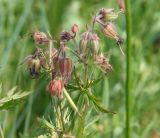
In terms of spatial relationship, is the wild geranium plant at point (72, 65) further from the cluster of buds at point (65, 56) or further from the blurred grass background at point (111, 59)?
the blurred grass background at point (111, 59)

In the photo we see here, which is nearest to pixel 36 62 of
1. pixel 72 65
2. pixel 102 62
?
pixel 72 65

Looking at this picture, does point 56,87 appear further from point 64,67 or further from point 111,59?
point 111,59

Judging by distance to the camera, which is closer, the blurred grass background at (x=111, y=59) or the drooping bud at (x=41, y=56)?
the drooping bud at (x=41, y=56)

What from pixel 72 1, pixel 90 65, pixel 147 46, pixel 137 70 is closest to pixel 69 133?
pixel 90 65

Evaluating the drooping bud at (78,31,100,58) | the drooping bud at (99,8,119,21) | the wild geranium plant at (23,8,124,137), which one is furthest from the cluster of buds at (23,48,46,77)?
the drooping bud at (99,8,119,21)

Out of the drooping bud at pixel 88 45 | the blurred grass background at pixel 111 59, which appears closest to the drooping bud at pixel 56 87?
the drooping bud at pixel 88 45

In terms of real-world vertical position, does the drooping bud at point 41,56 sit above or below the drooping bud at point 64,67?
above

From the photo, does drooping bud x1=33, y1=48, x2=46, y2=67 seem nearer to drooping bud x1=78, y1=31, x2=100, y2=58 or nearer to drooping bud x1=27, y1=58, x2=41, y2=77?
drooping bud x1=27, y1=58, x2=41, y2=77
